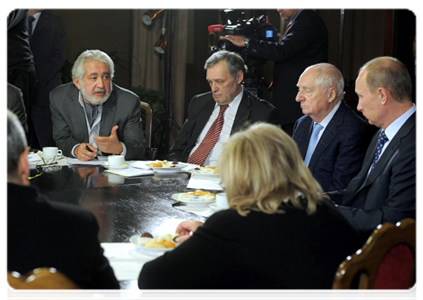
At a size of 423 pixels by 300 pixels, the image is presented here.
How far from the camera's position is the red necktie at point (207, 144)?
293cm

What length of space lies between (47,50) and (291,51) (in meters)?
2.29

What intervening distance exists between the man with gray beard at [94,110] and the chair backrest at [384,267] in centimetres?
191

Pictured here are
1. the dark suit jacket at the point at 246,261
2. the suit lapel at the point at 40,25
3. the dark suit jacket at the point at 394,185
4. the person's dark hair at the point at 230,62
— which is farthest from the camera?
the suit lapel at the point at 40,25

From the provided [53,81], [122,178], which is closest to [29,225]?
[122,178]

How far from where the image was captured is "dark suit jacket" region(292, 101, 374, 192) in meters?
2.28

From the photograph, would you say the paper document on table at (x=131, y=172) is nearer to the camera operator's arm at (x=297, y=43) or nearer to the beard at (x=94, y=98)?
the beard at (x=94, y=98)

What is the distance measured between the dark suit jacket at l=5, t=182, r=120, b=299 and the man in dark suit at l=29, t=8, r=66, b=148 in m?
3.46

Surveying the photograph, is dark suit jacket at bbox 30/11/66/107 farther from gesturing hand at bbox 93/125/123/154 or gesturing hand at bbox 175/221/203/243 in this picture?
gesturing hand at bbox 175/221/203/243

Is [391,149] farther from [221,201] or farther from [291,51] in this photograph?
[291,51]

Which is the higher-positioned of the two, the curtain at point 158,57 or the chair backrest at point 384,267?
the curtain at point 158,57

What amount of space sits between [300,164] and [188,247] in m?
0.32

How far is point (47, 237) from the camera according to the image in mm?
940

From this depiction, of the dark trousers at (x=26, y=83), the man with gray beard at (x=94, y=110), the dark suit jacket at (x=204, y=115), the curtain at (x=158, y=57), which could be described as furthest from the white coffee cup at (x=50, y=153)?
the curtain at (x=158, y=57)

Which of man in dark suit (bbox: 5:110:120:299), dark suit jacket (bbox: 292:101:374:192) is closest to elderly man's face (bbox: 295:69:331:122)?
dark suit jacket (bbox: 292:101:374:192)
